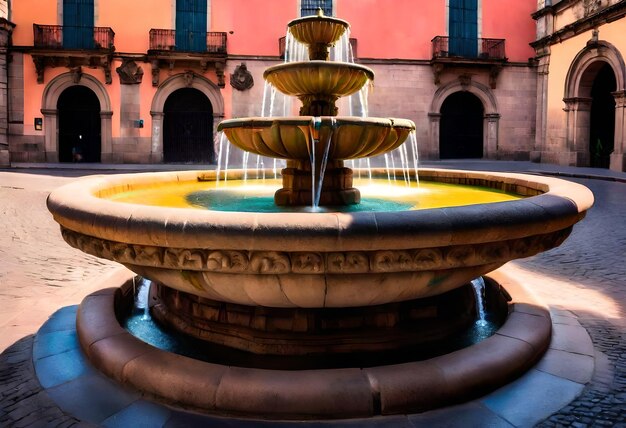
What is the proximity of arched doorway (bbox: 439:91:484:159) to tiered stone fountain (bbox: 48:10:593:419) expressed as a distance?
22.0 m

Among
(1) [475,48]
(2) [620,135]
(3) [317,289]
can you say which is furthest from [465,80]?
(3) [317,289]

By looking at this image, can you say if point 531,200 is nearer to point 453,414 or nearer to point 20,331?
point 453,414

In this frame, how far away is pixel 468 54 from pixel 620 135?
808cm

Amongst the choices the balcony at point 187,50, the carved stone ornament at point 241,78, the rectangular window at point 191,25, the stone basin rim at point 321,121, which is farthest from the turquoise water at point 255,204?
the rectangular window at point 191,25

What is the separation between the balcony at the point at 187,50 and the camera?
74.5 feet

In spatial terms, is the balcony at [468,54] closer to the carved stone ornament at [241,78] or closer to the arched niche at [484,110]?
the arched niche at [484,110]

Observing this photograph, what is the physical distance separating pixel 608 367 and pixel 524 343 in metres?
0.59

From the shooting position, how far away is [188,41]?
23297mm

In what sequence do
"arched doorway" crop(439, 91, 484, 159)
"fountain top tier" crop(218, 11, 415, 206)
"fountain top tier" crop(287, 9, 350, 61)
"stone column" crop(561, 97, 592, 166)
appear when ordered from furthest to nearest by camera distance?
"arched doorway" crop(439, 91, 484, 159) < "stone column" crop(561, 97, 592, 166) < "fountain top tier" crop(287, 9, 350, 61) < "fountain top tier" crop(218, 11, 415, 206)

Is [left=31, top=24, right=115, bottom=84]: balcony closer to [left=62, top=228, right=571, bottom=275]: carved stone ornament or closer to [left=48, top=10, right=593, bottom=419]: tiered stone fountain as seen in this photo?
[left=48, top=10, right=593, bottom=419]: tiered stone fountain

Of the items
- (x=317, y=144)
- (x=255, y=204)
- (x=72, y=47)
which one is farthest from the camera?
(x=72, y=47)

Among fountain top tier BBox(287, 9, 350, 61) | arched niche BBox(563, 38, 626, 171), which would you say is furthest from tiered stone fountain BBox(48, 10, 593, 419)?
arched niche BBox(563, 38, 626, 171)

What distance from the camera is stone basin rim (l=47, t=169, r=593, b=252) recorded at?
2.68m

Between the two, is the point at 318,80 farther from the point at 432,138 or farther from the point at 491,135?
the point at 491,135
